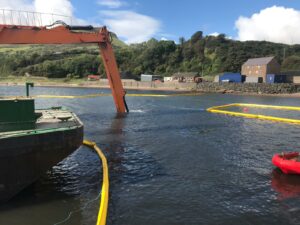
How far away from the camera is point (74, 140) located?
1661 centimetres

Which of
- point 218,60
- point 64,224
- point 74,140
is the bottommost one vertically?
point 64,224

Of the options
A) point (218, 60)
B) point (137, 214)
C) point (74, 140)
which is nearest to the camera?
point (137, 214)

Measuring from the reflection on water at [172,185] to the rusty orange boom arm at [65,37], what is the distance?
15.6 meters

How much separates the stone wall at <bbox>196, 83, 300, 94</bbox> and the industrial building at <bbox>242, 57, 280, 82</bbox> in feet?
35.6

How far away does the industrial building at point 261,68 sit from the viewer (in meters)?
127

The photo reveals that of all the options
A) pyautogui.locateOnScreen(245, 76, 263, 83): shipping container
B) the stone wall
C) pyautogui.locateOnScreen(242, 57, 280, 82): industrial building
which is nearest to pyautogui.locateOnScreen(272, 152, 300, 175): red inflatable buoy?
the stone wall

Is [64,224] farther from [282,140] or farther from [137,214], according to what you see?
[282,140]

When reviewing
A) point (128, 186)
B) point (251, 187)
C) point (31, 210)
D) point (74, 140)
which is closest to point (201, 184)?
point (251, 187)

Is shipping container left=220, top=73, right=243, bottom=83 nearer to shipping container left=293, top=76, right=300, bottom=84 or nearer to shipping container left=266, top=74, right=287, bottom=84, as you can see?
shipping container left=266, top=74, right=287, bottom=84

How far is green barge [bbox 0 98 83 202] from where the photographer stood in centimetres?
1423

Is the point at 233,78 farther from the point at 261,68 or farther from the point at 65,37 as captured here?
the point at 65,37

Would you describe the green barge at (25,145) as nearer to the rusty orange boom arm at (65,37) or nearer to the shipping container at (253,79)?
the rusty orange boom arm at (65,37)

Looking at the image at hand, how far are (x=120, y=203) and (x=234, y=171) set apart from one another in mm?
8174

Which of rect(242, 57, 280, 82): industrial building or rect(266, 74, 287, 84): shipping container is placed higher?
rect(242, 57, 280, 82): industrial building
